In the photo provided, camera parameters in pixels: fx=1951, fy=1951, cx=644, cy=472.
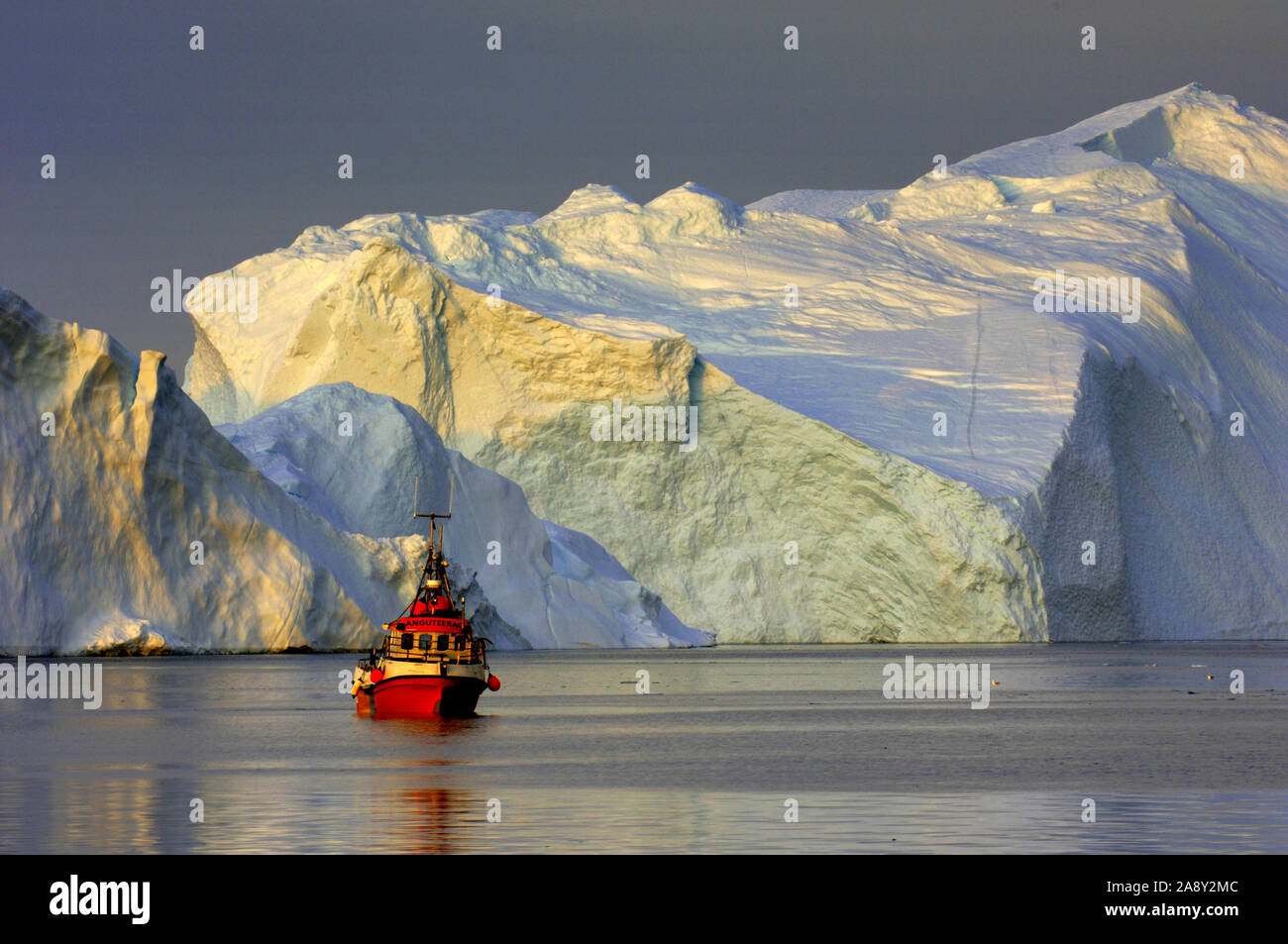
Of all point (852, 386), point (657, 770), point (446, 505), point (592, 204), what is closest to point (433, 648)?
point (657, 770)

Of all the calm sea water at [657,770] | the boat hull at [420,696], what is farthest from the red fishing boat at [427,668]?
the calm sea water at [657,770]

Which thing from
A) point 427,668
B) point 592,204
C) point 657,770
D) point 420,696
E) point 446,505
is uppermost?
point 592,204

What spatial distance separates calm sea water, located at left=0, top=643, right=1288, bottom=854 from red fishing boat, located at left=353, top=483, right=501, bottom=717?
24.6 inches

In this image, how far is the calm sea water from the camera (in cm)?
1742

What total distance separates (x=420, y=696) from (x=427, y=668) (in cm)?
88

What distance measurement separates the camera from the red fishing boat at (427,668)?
112ft

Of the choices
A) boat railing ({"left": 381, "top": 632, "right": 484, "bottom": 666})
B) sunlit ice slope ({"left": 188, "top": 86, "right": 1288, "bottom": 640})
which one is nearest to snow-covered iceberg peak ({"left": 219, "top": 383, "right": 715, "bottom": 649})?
sunlit ice slope ({"left": 188, "top": 86, "right": 1288, "bottom": 640})

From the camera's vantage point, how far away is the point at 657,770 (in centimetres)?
2472

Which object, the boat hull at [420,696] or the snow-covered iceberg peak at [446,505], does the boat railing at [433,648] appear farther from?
the snow-covered iceberg peak at [446,505]

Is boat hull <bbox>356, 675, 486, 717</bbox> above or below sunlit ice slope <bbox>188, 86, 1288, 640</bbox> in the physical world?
below

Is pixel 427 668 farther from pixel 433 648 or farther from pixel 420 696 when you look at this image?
pixel 420 696

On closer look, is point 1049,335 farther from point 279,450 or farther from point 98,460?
point 98,460

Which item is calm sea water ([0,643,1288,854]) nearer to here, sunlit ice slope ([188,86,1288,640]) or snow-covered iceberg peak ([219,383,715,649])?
snow-covered iceberg peak ([219,383,715,649])

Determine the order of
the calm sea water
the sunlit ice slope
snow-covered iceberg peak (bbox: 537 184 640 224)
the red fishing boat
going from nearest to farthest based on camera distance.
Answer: the calm sea water < the red fishing boat < the sunlit ice slope < snow-covered iceberg peak (bbox: 537 184 640 224)
